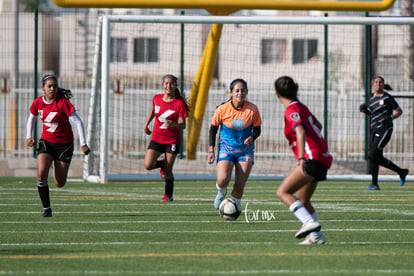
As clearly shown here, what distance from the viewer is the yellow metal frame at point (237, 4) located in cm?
1686

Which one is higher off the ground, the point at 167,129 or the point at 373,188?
the point at 167,129

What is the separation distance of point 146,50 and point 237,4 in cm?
1660

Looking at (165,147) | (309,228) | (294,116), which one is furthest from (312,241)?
(165,147)

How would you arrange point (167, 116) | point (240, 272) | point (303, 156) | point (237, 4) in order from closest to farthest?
point (240, 272) → point (303, 156) → point (167, 116) → point (237, 4)

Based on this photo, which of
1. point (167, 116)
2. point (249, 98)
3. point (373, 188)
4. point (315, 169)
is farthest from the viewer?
point (249, 98)

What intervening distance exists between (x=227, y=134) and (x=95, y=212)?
2.16 metres

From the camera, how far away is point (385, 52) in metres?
35.1

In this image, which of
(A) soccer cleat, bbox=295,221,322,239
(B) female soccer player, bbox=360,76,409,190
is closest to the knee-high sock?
(A) soccer cleat, bbox=295,221,322,239

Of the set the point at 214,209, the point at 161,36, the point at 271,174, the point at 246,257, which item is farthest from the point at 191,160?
the point at 246,257

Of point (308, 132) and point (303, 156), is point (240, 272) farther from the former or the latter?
point (308, 132)

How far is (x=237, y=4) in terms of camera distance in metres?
17.4

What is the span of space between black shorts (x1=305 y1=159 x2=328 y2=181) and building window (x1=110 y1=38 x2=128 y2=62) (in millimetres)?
23732

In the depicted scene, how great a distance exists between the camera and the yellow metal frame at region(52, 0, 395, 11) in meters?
16.9

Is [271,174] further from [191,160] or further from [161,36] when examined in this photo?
[161,36]
